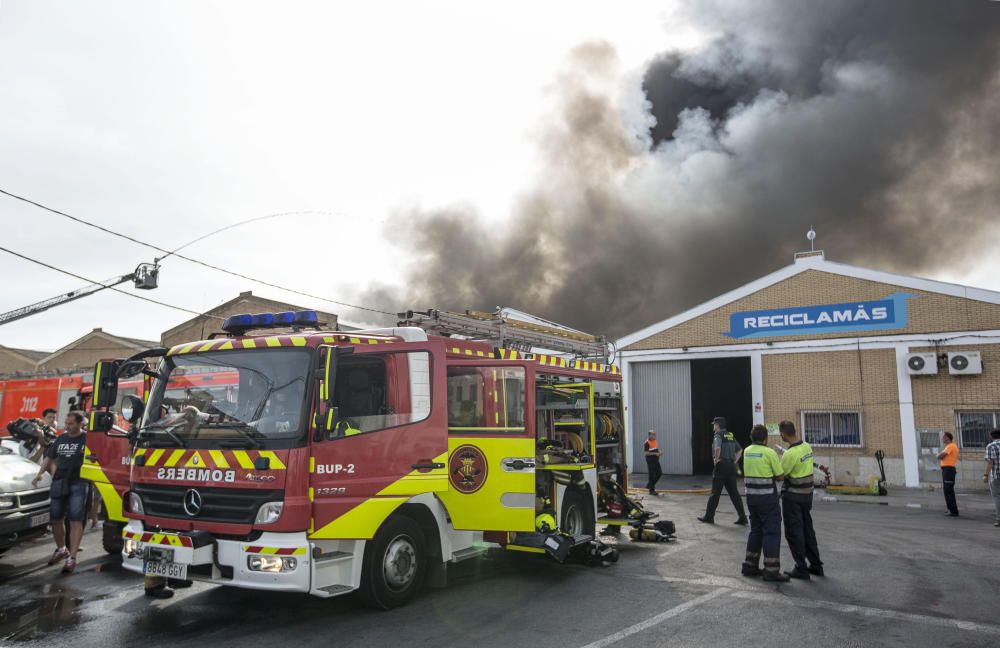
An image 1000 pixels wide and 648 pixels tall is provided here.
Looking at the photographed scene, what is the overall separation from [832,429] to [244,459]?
1799 cm

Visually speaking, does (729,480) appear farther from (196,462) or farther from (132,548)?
(132,548)

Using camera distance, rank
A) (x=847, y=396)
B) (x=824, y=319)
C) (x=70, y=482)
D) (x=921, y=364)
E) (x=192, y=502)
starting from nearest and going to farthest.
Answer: (x=192, y=502)
(x=70, y=482)
(x=921, y=364)
(x=847, y=396)
(x=824, y=319)

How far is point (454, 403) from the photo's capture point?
683 centimetres

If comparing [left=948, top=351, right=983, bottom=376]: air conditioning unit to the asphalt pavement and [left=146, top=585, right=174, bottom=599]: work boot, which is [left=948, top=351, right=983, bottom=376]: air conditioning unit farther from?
Answer: [left=146, top=585, right=174, bottom=599]: work boot

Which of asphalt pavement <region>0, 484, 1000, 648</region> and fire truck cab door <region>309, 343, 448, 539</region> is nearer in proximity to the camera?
asphalt pavement <region>0, 484, 1000, 648</region>

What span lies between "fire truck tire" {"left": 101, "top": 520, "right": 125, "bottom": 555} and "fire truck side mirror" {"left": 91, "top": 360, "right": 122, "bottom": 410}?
303 centimetres

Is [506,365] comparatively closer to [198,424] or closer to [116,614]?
[198,424]

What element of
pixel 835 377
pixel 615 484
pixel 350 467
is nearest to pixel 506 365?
pixel 350 467

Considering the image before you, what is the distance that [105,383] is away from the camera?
6.27 m

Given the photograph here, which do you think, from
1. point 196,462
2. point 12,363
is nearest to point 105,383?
point 196,462

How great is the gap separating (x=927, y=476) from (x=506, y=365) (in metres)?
15.9

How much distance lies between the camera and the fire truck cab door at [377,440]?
5379 millimetres

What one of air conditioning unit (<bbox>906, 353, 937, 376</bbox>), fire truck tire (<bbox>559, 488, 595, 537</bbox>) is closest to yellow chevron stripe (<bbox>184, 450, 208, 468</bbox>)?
fire truck tire (<bbox>559, 488, 595, 537</bbox>)

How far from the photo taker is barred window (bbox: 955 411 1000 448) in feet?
56.2
